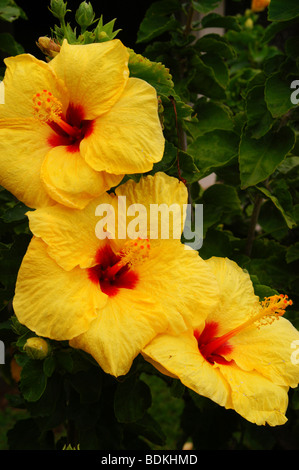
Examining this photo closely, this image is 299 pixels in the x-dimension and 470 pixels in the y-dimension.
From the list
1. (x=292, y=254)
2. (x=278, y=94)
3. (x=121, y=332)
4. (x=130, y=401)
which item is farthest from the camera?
(x=292, y=254)

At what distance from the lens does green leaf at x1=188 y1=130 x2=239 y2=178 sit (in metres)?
1.59

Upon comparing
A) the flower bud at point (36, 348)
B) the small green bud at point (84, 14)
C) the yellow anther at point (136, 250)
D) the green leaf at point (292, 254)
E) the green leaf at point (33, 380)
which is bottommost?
the green leaf at point (33, 380)

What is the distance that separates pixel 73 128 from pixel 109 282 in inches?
14.4

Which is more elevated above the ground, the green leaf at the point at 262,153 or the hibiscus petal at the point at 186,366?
the green leaf at the point at 262,153

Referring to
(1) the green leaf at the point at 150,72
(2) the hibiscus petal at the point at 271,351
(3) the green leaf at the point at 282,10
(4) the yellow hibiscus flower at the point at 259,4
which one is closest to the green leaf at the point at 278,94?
(3) the green leaf at the point at 282,10

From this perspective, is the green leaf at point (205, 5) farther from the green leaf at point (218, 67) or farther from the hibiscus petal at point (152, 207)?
the hibiscus petal at point (152, 207)

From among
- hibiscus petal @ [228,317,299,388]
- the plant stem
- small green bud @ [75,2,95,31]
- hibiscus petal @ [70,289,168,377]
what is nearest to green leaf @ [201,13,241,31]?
the plant stem

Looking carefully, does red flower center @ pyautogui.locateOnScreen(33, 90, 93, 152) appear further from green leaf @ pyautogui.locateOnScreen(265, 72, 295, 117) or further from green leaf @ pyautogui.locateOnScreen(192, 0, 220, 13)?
green leaf @ pyautogui.locateOnScreen(192, 0, 220, 13)

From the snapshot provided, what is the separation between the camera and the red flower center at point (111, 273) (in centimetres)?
114

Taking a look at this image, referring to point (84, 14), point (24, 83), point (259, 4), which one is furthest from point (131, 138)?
point (259, 4)

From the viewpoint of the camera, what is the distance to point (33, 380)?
1229 millimetres

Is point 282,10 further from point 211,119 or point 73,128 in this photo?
point 73,128

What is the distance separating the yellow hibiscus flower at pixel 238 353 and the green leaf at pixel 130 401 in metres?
0.31
